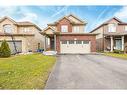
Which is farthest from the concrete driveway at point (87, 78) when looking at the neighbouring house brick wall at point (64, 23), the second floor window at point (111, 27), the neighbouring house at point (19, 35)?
the second floor window at point (111, 27)

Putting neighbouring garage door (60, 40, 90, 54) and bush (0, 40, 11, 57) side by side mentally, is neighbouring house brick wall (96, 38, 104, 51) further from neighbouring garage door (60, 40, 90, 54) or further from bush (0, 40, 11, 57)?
bush (0, 40, 11, 57)

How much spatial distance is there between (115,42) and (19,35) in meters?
15.5

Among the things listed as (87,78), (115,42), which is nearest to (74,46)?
(115,42)

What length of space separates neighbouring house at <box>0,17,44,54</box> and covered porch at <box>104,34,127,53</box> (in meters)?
12.2

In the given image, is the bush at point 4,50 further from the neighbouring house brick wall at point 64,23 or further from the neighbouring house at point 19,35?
the neighbouring house brick wall at point 64,23

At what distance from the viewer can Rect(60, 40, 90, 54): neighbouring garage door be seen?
26906 millimetres

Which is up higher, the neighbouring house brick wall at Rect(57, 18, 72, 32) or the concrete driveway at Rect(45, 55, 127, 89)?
the neighbouring house brick wall at Rect(57, 18, 72, 32)

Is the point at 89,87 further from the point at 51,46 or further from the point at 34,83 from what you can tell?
the point at 51,46

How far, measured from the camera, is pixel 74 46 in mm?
27000

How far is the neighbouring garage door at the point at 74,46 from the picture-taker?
2691 cm

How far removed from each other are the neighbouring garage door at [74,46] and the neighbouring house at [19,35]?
615cm

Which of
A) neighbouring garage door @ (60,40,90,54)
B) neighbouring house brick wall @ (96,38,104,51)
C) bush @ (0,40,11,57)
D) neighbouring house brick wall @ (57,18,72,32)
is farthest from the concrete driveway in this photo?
neighbouring house brick wall @ (96,38,104,51)

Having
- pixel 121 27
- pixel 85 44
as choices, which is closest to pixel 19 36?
pixel 85 44

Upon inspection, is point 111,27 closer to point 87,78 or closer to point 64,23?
point 64,23
